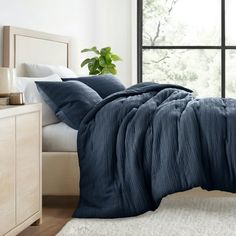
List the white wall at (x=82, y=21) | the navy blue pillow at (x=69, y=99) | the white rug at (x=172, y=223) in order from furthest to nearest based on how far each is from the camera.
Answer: the white wall at (x=82, y=21) < the navy blue pillow at (x=69, y=99) < the white rug at (x=172, y=223)

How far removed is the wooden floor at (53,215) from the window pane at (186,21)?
4188 mm

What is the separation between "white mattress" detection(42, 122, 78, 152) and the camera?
3.61 m

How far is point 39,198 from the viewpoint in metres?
3.11

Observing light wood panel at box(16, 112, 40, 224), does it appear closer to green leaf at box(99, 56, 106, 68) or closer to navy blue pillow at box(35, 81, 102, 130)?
navy blue pillow at box(35, 81, 102, 130)

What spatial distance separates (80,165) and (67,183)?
0.18 m

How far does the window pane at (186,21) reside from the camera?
24.7 feet

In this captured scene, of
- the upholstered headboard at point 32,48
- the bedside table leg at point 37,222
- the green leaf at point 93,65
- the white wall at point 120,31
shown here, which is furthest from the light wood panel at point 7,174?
the white wall at point 120,31

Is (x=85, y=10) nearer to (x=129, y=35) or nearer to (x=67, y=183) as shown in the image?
(x=129, y=35)

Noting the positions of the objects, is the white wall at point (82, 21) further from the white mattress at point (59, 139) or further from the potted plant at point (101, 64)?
the white mattress at point (59, 139)

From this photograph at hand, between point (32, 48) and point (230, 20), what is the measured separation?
3.49 meters

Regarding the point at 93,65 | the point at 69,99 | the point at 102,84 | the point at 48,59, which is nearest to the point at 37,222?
the point at 69,99

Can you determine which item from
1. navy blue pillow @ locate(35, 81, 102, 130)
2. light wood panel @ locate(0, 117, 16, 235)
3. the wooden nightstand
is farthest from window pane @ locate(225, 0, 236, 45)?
light wood panel @ locate(0, 117, 16, 235)

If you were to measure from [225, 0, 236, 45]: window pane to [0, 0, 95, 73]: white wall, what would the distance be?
1.69m

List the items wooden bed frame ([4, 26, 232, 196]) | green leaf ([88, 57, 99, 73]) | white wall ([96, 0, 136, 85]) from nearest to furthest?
wooden bed frame ([4, 26, 232, 196]) → green leaf ([88, 57, 99, 73]) → white wall ([96, 0, 136, 85])
